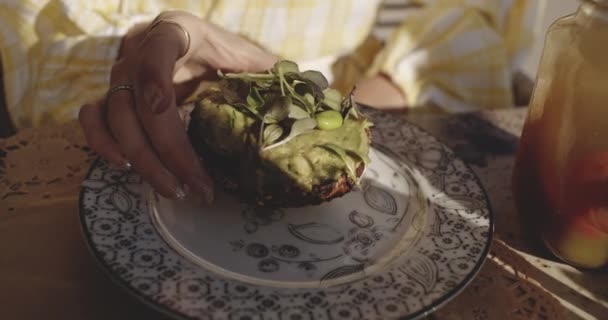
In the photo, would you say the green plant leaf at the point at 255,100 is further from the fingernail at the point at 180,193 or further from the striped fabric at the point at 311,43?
the striped fabric at the point at 311,43

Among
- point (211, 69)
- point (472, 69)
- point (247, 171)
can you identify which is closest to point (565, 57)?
point (247, 171)

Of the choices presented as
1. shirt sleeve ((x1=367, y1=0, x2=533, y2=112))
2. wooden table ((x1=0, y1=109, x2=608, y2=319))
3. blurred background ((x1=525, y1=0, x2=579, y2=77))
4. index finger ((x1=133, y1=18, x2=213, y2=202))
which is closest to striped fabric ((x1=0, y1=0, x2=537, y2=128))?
shirt sleeve ((x1=367, y1=0, x2=533, y2=112))

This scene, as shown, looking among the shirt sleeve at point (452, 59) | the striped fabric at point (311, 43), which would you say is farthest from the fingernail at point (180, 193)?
the shirt sleeve at point (452, 59)

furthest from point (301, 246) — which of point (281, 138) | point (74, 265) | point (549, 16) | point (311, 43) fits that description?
point (549, 16)

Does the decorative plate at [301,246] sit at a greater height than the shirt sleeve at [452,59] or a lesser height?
greater

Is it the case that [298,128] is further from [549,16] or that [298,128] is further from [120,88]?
[549,16]

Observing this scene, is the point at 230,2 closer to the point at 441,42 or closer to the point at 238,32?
the point at 238,32
